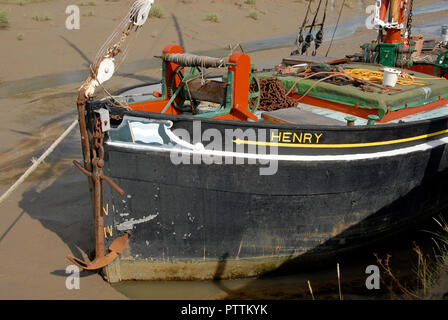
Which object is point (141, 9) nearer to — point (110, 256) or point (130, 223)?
point (130, 223)

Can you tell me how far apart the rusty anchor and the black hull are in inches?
3.7

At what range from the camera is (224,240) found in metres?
5.32

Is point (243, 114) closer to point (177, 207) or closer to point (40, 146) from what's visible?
point (177, 207)

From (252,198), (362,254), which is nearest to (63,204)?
(252,198)

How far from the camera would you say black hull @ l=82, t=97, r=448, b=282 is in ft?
16.3

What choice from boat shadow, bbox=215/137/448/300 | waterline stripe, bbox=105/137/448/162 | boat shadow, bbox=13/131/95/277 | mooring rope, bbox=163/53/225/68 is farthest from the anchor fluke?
mooring rope, bbox=163/53/225/68

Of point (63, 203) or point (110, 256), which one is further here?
point (63, 203)

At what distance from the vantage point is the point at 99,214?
5109 millimetres

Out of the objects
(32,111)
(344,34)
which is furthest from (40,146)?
(344,34)

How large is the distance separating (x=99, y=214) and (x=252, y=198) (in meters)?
1.77

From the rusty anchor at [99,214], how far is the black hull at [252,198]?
0.09 metres

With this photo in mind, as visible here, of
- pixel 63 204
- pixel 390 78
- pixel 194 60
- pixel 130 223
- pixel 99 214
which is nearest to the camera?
pixel 99 214

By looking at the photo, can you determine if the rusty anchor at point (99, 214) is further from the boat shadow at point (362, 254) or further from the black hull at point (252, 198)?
the boat shadow at point (362, 254)

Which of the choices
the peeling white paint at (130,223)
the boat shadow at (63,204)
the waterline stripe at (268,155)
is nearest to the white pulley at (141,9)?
the waterline stripe at (268,155)
